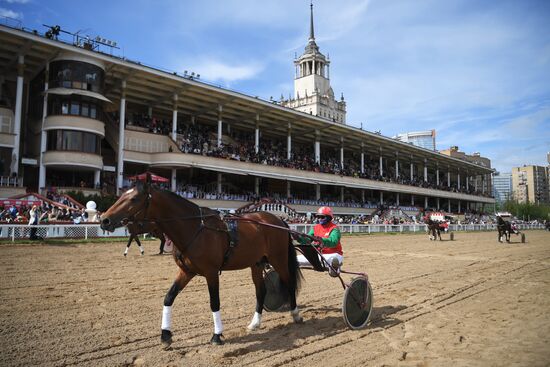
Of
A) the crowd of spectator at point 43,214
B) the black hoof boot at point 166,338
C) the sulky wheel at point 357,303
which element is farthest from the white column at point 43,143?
the sulky wheel at point 357,303

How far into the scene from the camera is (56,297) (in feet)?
21.9

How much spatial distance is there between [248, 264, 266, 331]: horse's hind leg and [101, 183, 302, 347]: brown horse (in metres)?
0.01

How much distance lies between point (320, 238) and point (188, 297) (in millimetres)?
2785

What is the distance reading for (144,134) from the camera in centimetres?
2916

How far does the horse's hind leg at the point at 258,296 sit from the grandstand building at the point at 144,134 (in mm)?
21134

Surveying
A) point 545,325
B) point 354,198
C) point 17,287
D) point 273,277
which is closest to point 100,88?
point 17,287

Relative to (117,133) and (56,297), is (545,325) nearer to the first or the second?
(56,297)

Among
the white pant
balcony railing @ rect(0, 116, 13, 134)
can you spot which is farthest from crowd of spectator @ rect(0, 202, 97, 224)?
the white pant

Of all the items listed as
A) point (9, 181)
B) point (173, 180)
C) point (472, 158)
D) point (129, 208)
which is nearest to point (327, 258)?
point (129, 208)

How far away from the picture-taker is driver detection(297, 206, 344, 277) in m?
5.86

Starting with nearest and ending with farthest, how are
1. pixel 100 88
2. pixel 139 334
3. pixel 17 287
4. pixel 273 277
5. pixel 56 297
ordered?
pixel 139 334 < pixel 273 277 < pixel 56 297 < pixel 17 287 < pixel 100 88

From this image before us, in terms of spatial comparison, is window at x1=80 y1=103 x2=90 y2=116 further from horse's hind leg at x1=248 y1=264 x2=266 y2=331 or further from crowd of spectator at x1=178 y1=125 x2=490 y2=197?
horse's hind leg at x1=248 y1=264 x2=266 y2=331

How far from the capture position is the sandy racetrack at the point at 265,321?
13.9 feet

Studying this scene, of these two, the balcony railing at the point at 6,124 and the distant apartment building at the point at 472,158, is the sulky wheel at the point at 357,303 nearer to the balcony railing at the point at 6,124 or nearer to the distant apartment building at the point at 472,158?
the balcony railing at the point at 6,124
